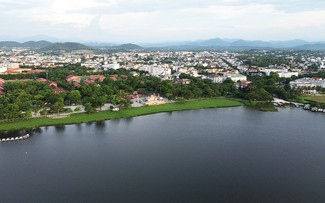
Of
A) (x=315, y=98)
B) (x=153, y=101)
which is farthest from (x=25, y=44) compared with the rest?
(x=315, y=98)

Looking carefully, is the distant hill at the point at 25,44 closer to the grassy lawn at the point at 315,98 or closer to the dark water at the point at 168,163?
the grassy lawn at the point at 315,98

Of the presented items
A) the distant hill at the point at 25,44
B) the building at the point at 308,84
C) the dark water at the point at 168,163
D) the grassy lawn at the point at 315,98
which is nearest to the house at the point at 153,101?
the dark water at the point at 168,163

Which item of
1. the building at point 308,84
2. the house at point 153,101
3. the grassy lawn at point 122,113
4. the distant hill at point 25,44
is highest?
the distant hill at point 25,44

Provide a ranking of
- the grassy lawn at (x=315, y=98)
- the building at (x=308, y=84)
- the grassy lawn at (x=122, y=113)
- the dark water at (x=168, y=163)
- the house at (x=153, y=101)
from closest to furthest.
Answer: the dark water at (x=168, y=163), the grassy lawn at (x=122, y=113), the house at (x=153, y=101), the grassy lawn at (x=315, y=98), the building at (x=308, y=84)

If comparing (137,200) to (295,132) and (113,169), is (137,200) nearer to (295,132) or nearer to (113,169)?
(113,169)

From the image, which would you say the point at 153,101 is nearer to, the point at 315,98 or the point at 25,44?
the point at 315,98

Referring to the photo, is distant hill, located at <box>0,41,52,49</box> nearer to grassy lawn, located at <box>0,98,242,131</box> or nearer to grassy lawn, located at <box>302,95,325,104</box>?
grassy lawn, located at <box>0,98,242,131</box>
